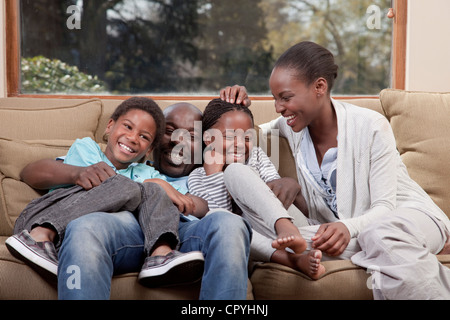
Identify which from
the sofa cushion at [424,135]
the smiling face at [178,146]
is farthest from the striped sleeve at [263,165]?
the sofa cushion at [424,135]

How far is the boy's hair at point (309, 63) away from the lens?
1676mm

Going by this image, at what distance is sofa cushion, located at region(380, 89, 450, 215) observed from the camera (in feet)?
6.16

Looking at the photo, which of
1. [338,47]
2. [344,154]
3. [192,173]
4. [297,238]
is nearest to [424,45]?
[338,47]

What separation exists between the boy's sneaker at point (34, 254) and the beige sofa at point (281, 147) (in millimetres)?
96

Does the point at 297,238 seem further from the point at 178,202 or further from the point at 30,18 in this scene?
the point at 30,18

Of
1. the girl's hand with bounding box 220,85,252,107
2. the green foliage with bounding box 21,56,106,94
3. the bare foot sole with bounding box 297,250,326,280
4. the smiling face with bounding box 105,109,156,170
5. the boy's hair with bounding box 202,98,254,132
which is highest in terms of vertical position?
the green foliage with bounding box 21,56,106,94

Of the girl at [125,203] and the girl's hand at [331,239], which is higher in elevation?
the girl at [125,203]

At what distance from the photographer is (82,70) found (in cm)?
266

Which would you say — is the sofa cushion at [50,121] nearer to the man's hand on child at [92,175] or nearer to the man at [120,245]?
the man at [120,245]

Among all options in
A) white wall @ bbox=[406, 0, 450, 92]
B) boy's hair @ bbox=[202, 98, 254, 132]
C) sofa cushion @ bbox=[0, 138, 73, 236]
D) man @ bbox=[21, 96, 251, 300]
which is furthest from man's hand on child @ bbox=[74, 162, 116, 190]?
white wall @ bbox=[406, 0, 450, 92]

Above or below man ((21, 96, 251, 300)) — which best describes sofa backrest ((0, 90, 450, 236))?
above

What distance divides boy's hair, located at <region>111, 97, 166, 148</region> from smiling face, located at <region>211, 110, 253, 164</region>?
19 cm

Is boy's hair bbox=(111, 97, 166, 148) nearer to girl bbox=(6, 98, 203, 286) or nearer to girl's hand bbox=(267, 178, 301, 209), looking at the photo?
girl bbox=(6, 98, 203, 286)
